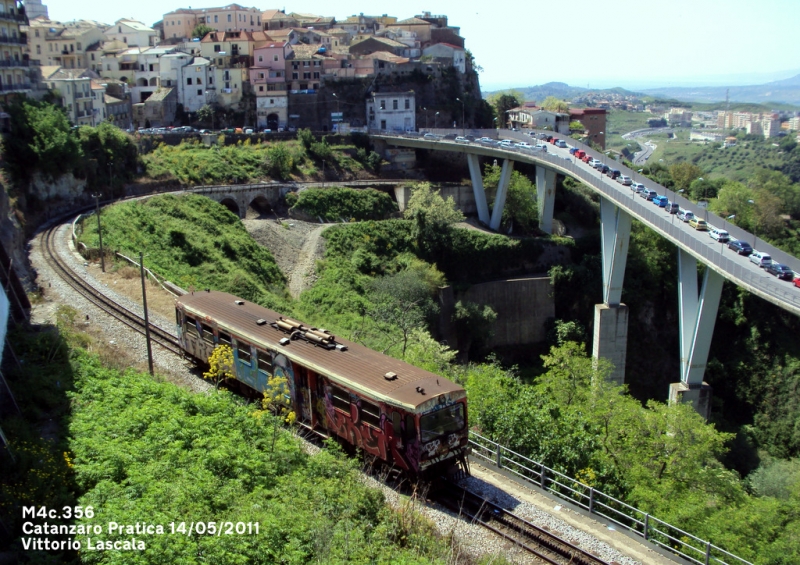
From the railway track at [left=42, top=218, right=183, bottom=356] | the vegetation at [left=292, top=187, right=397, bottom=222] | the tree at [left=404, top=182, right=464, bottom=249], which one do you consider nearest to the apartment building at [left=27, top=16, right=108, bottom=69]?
the vegetation at [left=292, top=187, right=397, bottom=222]

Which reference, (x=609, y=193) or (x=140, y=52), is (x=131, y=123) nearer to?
(x=140, y=52)

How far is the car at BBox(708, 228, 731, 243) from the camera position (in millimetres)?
36875

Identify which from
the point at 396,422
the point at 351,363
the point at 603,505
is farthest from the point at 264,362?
the point at 603,505

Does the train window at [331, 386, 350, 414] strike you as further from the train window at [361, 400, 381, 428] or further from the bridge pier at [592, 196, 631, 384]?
the bridge pier at [592, 196, 631, 384]

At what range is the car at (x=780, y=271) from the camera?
32.4 metres

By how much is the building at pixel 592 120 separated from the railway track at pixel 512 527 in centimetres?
8103

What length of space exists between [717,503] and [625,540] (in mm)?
5297

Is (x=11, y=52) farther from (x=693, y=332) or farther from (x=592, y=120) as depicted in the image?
(x=592, y=120)

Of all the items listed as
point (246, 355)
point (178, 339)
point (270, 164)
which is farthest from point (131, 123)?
point (246, 355)

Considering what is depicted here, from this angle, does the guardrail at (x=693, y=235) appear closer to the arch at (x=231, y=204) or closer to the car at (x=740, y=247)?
the car at (x=740, y=247)

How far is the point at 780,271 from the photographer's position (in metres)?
32.7

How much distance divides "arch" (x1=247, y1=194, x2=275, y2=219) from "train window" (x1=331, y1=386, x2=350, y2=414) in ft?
137

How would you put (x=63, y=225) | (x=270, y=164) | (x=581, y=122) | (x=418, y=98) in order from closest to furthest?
1. (x=63, y=225)
2. (x=270, y=164)
3. (x=418, y=98)
4. (x=581, y=122)

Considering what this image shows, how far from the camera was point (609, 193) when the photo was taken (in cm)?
4288
